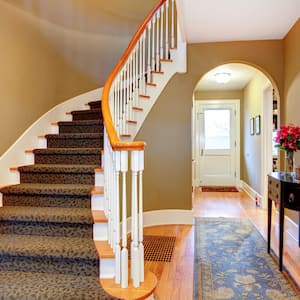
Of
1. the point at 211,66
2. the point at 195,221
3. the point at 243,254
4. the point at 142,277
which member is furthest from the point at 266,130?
the point at 142,277

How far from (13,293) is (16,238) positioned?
555 mm

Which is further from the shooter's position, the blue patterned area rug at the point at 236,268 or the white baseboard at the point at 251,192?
the white baseboard at the point at 251,192

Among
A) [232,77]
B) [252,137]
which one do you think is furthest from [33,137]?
[252,137]

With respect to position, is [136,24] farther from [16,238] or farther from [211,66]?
[16,238]

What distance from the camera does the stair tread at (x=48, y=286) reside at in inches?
66.0

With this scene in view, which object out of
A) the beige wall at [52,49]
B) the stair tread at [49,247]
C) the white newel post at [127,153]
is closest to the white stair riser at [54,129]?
the beige wall at [52,49]

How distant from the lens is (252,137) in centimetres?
567

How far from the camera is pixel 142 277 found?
5.96 ft

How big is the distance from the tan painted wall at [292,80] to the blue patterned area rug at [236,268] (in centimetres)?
71

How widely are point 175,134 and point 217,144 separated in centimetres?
357

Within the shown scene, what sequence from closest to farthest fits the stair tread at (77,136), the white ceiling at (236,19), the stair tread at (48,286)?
1. the stair tread at (48,286)
2. the white ceiling at (236,19)
3. the stair tread at (77,136)

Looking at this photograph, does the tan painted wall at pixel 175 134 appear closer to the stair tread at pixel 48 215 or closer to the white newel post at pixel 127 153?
the white newel post at pixel 127 153

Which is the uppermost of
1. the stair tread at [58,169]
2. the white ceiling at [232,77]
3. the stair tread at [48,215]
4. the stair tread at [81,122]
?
the white ceiling at [232,77]

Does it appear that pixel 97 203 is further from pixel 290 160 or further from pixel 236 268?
pixel 290 160
